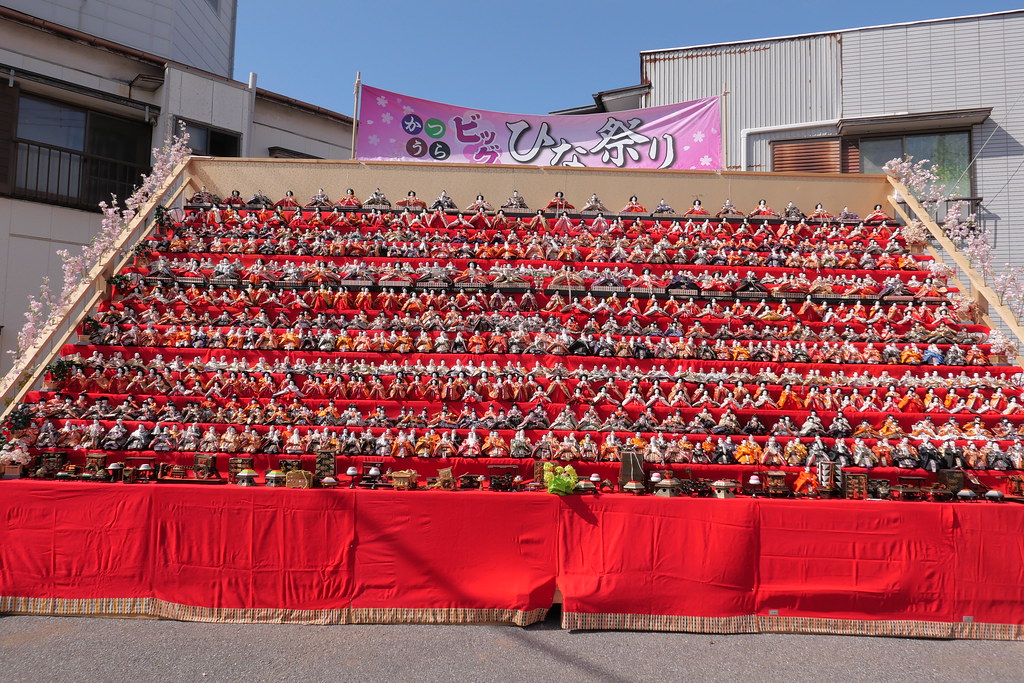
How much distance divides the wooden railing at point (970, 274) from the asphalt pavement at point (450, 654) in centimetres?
641

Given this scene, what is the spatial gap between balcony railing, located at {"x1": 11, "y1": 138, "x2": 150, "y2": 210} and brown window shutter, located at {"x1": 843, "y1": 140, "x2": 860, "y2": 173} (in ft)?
58.0

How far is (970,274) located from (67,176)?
19.0 metres

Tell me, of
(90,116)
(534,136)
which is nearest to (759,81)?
(534,136)

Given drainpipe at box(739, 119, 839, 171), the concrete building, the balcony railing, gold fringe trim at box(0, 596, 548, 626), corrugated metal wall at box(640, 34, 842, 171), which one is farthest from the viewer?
corrugated metal wall at box(640, 34, 842, 171)

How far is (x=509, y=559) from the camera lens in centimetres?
604

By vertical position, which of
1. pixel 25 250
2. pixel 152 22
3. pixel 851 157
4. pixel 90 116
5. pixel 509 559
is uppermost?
pixel 152 22

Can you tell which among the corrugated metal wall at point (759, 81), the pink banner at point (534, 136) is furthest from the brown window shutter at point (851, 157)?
the pink banner at point (534, 136)

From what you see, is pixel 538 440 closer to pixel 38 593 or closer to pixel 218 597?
pixel 218 597

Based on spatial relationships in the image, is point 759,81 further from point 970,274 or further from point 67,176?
point 67,176

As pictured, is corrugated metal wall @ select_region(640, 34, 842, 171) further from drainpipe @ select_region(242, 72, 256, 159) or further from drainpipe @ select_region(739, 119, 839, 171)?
drainpipe @ select_region(242, 72, 256, 159)

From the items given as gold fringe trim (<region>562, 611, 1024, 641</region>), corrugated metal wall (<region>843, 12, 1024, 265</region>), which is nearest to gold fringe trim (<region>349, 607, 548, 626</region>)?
gold fringe trim (<region>562, 611, 1024, 641</region>)

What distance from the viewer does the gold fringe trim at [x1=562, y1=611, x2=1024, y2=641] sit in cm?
583

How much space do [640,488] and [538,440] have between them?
8.49 ft

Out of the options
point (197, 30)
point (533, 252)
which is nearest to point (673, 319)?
point (533, 252)
